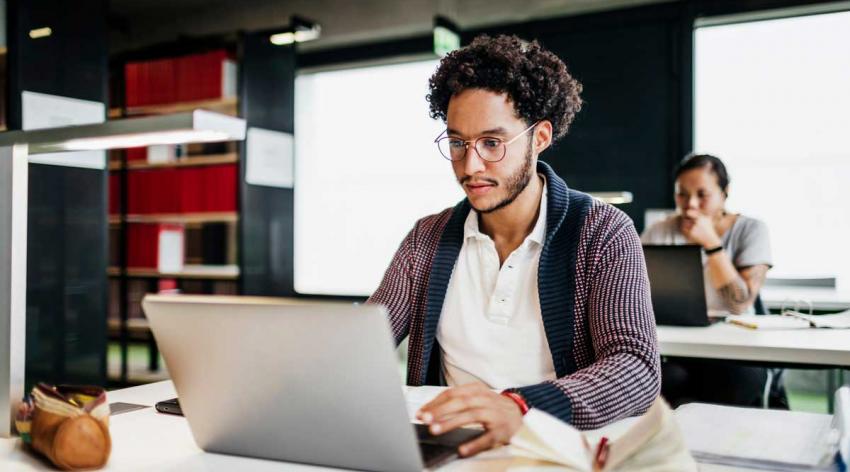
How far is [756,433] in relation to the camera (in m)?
1.08

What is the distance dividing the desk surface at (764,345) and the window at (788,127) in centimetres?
238

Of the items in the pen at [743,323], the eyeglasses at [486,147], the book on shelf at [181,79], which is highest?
the book on shelf at [181,79]

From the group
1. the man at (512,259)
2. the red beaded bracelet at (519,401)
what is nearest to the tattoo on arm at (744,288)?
the man at (512,259)

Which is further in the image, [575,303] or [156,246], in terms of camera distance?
[156,246]

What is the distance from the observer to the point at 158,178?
5094 mm

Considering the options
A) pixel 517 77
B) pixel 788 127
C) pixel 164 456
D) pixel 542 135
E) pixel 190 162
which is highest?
pixel 788 127

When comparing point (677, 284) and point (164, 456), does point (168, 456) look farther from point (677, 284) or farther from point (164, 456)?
point (677, 284)

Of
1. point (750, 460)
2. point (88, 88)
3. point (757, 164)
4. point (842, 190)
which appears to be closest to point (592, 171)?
point (757, 164)

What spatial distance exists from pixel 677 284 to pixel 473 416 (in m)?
1.61

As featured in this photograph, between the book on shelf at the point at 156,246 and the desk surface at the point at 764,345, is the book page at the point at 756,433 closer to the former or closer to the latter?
the desk surface at the point at 764,345

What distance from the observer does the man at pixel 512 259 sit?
4.75 feet

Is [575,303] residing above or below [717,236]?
below

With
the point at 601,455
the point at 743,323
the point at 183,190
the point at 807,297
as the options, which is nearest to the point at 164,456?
the point at 601,455

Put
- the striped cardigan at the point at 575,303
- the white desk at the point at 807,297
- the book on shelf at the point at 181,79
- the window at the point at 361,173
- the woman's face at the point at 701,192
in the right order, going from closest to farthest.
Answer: the striped cardigan at the point at 575,303 → the woman's face at the point at 701,192 → the white desk at the point at 807,297 → the book on shelf at the point at 181,79 → the window at the point at 361,173
